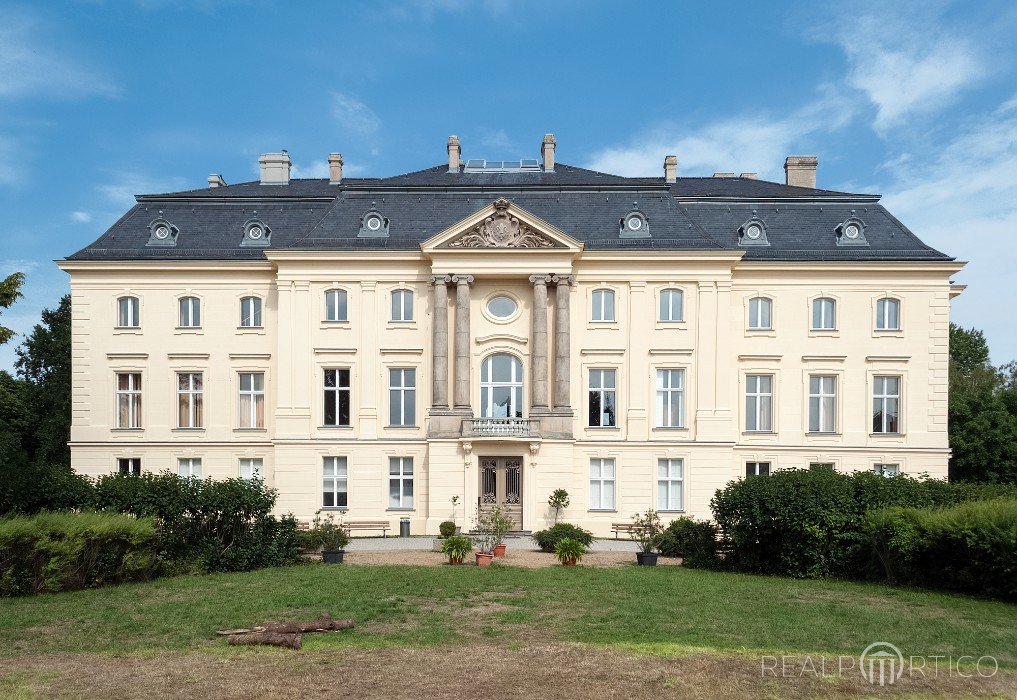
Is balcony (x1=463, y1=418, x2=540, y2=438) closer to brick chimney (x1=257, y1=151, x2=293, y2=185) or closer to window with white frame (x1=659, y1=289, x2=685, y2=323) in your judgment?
window with white frame (x1=659, y1=289, x2=685, y2=323)

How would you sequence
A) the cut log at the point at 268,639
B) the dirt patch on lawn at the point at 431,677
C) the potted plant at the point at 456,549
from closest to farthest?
the dirt patch on lawn at the point at 431,677 → the cut log at the point at 268,639 → the potted plant at the point at 456,549

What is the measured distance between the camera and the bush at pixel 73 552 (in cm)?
1570

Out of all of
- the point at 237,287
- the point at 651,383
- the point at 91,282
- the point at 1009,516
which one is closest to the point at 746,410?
the point at 651,383

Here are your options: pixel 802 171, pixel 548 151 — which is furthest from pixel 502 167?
pixel 802 171

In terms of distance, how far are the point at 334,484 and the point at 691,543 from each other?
48.6 feet

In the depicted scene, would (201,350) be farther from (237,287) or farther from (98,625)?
(98,625)

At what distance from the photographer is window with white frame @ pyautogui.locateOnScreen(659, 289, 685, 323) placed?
99.6 ft

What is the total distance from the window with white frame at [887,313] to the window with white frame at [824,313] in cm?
186

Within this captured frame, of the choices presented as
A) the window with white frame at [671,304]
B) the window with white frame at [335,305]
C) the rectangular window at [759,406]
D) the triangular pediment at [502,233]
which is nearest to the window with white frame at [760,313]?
the rectangular window at [759,406]

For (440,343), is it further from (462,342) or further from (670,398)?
(670,398)

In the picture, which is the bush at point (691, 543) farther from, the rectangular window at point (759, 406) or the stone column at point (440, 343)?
the stone column at point (440, 343)

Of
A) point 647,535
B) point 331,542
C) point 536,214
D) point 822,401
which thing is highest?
point 536,214

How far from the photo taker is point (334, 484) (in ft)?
98.1

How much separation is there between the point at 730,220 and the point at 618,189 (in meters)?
5.42
